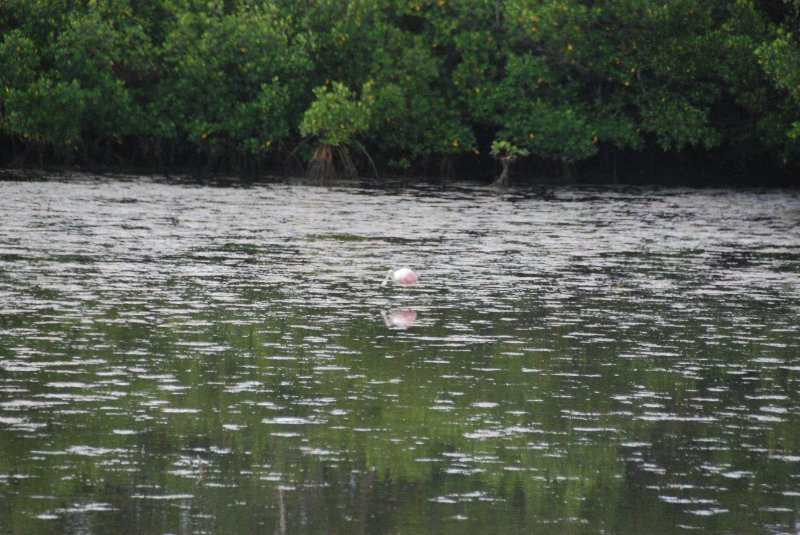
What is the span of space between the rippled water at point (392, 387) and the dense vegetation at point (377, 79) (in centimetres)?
2189

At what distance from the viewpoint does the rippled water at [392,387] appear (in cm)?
777

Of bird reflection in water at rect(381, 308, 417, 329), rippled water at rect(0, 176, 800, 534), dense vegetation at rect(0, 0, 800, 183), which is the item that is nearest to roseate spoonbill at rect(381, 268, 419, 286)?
rippled water at rect(0, 176, 800, 534)

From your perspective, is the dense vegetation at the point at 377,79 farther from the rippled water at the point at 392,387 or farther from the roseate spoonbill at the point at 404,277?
the roseate spoonbill at the point at 404,277

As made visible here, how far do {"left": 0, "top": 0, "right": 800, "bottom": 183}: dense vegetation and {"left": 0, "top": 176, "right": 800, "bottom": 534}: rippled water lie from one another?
71.8ft

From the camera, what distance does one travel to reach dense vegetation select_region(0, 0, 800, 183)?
1719 inches

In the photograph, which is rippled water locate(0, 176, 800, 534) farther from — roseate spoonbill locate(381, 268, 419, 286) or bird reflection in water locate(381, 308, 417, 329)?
roseate spoonbill locate(381, 268, 419, 286)

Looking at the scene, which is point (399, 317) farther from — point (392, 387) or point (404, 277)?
point (392, 387)

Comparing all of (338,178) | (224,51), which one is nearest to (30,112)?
(224,51)

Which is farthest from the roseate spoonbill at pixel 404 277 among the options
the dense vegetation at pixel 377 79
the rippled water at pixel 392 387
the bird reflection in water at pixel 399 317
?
the dense vegetation at pixel 377 79

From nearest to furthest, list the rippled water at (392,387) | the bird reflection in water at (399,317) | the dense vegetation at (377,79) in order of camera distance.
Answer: the rippled water at (392,387) → the bird reflection in water at (399,317) → the dense vegetation at (377,79)

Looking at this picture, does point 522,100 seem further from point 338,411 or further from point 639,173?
point 338,411

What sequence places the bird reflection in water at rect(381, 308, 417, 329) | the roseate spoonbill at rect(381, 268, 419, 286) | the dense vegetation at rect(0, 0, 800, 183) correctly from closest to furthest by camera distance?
the bird reflection in water at rect(381, 308, 417, 329), the roseate spoonbill at rect(381, 268, 419, 286), the dense vegetation at rect(0, 0, 800, 183)

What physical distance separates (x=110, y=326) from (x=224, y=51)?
32852 mm

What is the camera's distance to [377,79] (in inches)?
1816
